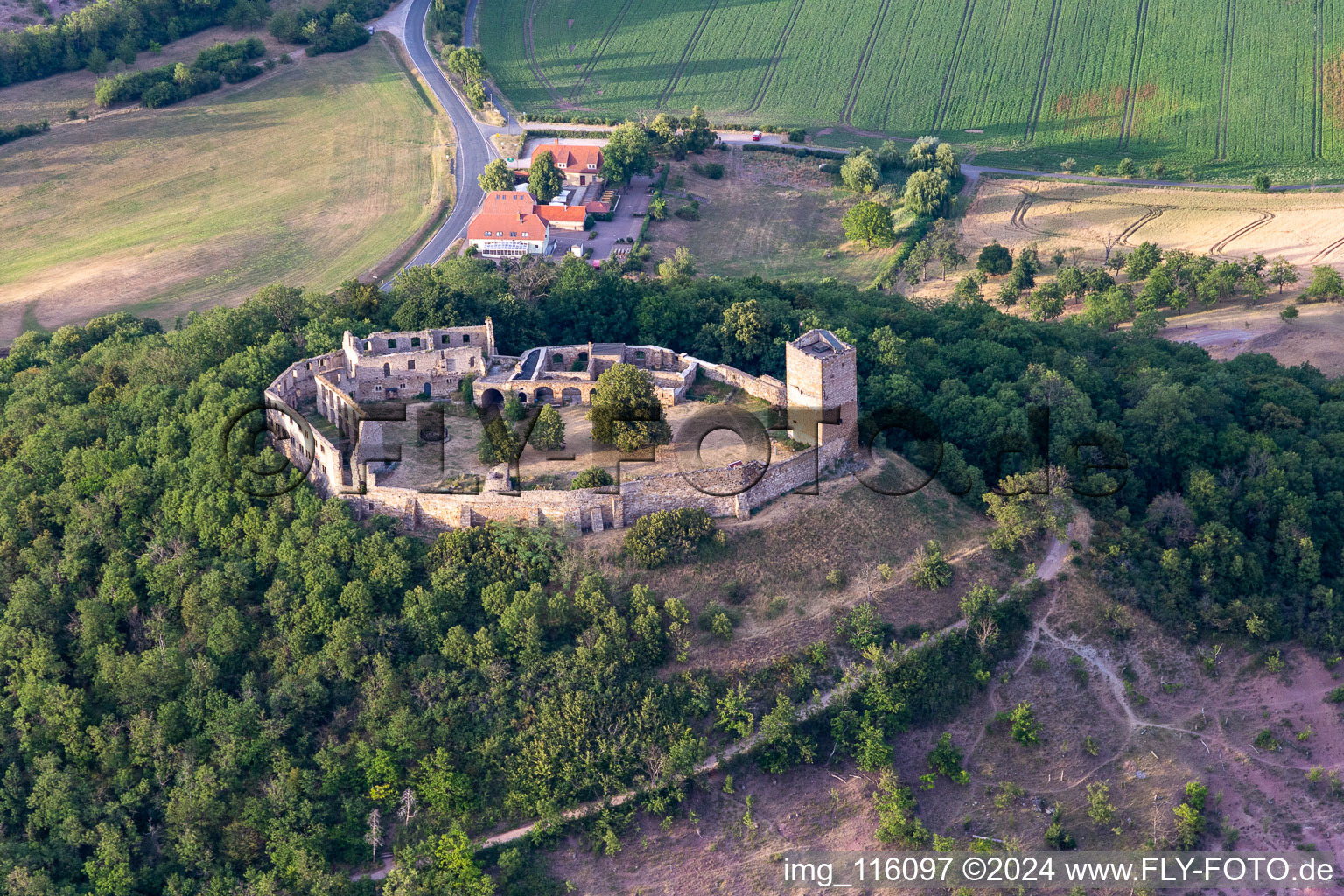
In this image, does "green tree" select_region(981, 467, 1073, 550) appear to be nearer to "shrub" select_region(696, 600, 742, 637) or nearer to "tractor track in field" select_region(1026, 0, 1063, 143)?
"shrub" select_region(696, 600, 742, 637)

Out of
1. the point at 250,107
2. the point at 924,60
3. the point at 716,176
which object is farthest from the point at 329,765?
the point at 924,60

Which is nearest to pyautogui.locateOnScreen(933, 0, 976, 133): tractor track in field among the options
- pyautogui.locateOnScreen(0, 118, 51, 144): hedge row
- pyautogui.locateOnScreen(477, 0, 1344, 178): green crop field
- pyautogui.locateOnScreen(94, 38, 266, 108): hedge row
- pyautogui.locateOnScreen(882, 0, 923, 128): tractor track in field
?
pyautogui.locateOnScreen(477, 0, 1344, 178): green crop field

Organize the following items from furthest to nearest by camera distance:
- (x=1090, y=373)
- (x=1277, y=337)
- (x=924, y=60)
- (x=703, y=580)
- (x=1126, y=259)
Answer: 1. (x=924, y=60)
2. (x=1126, y=259)
3. (x=1277, y=337)
4. (x=1090, y=373)
5. (x=703, y=580)

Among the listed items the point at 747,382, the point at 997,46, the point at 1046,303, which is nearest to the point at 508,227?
the point at 1046,303

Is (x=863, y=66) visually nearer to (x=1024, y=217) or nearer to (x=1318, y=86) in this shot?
(x=1024, y=217)

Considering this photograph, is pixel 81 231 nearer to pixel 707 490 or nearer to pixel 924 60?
pixel 707 490

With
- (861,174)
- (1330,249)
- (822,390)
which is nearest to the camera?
(822,390)
